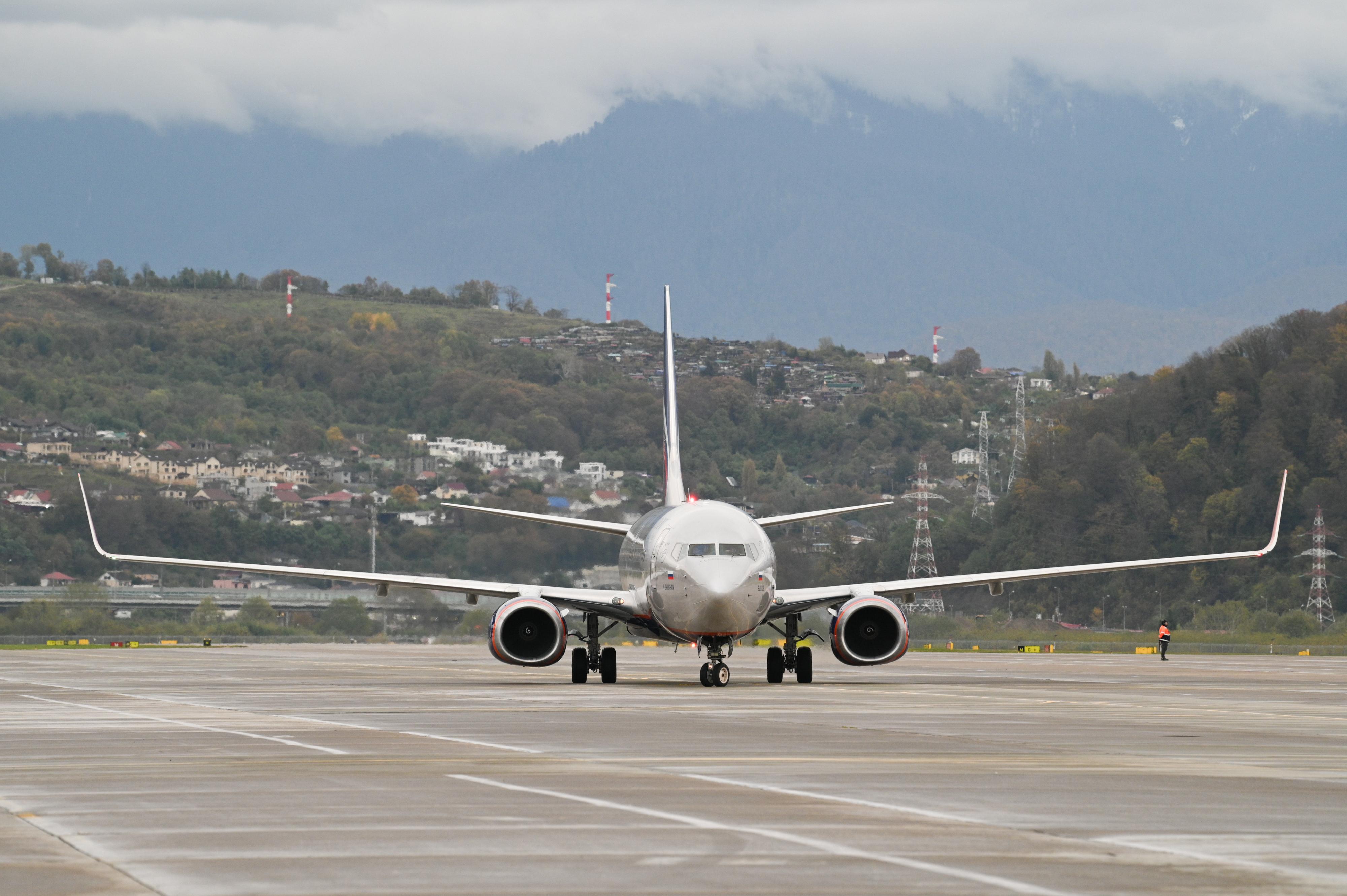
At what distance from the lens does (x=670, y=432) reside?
152ft

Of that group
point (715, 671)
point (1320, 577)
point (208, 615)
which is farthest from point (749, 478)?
point (715, 671)

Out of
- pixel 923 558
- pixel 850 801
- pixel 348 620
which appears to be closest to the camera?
pixel 850 801

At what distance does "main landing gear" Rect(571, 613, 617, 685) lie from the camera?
1485 inches

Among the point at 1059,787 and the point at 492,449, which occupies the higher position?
the point at 492,449

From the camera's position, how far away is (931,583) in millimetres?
40062

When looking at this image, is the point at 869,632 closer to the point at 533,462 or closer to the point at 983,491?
the point at 983,491

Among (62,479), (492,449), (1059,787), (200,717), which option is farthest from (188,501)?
(1059,787)

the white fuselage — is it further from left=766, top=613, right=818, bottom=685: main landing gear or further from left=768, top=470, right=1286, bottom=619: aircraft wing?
left=768, top=470, right=1286, bottom=619: aircraft wing

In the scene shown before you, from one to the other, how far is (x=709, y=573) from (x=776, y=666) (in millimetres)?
4280

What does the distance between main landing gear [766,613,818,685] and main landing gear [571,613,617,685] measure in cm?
302

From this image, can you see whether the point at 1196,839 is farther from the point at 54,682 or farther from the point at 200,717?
the point at 54,682

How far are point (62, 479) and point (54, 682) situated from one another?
412 ft

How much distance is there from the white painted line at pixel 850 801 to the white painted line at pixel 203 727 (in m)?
4.32

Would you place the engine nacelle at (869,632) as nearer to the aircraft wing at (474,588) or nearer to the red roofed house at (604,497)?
the aircraft wing at (474,588)
